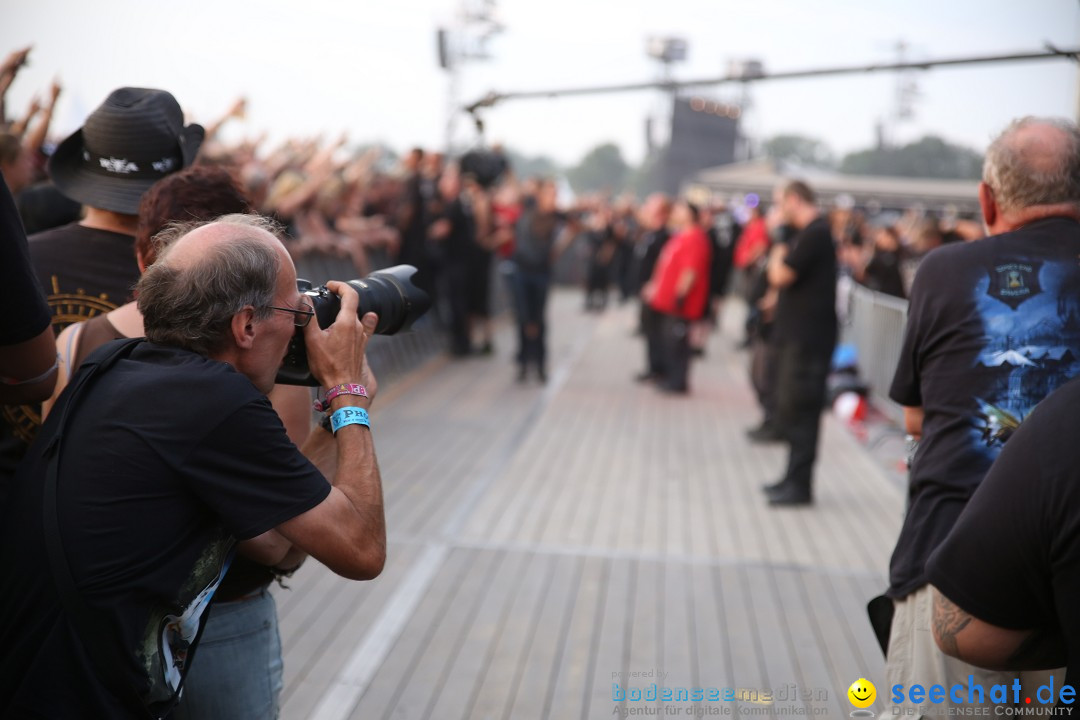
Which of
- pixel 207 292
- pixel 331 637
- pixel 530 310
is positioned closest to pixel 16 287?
pixel 207 292

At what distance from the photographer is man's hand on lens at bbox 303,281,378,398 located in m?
1.83

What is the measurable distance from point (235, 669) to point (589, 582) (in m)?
2.83

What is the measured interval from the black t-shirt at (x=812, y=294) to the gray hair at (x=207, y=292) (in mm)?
4713

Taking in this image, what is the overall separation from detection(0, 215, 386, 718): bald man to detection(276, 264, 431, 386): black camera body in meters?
0.14

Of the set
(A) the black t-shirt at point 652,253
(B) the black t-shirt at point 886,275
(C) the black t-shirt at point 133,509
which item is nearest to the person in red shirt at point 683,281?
(A) the black t-shirt at point 652,253

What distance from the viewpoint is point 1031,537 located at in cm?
150

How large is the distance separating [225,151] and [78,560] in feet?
20.9

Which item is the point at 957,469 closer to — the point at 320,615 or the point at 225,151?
the point at 320,615

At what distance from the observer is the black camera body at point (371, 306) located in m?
1.86

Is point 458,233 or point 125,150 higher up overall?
point 125,150

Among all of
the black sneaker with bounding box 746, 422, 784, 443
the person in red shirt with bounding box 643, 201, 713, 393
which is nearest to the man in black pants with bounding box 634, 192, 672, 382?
the person in red shirt with bounding box 643, 201, 713, 393

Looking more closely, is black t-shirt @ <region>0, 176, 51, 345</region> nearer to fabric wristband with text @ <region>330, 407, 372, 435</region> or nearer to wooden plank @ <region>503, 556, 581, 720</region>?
fabric wristband with text @ <region>330, 407, 372, 435</region>

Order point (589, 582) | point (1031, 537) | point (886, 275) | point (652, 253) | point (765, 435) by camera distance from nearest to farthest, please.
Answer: point (1031, 537), point (589, 582), point (765, 435), point (886, 275), point (652, 253)

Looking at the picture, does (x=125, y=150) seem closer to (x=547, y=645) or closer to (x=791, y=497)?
(x=547, y=645)
